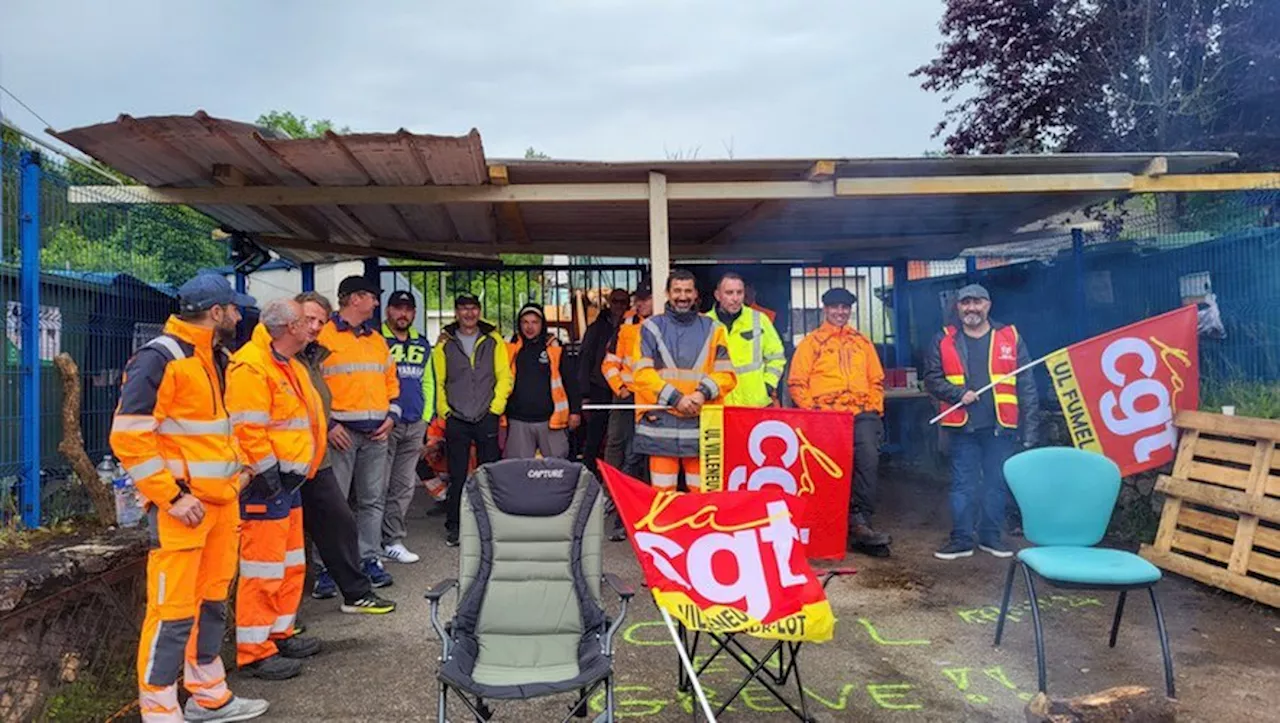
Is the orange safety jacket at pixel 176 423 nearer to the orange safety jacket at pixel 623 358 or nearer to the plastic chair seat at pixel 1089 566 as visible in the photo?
the orange safety jacket at pixel 623 358

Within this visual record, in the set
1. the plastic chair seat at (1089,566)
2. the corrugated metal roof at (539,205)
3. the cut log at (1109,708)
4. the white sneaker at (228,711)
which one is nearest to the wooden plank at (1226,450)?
the plastic chair seat at (1089,566)

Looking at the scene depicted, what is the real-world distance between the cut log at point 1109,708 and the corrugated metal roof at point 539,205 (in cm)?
370

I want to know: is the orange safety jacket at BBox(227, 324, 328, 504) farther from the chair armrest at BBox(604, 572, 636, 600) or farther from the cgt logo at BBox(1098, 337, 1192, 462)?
the cgt logo at BBox(1098, 337, 1192, 462)

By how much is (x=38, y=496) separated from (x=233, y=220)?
10.9 ft

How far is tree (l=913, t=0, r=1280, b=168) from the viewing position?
11.7 m

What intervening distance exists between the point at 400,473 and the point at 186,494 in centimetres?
276

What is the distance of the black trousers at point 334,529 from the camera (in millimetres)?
4520

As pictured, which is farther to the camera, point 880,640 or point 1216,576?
point 1216,576

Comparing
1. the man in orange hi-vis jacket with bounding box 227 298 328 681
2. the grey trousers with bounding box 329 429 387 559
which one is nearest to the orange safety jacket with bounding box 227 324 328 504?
the man in orange hi-vis jacket with bounding box 227 298 328 681

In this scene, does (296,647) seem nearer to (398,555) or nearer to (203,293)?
(398,555)

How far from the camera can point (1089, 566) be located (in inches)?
149

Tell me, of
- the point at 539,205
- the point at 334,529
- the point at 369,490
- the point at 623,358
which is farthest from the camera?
the point at 539,205

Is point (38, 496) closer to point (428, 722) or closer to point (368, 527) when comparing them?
point (368, 527)

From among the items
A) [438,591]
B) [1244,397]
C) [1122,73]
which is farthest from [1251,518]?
[1122,73]
